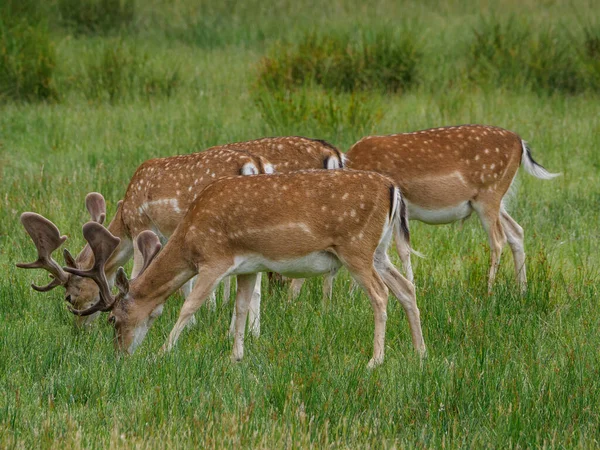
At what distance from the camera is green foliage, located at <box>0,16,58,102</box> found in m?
13.5

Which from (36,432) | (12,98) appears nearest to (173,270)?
Answer: (36,432)

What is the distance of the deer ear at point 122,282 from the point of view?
5891 mm

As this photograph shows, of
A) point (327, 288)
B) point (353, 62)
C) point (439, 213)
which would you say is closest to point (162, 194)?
point (327, 288)

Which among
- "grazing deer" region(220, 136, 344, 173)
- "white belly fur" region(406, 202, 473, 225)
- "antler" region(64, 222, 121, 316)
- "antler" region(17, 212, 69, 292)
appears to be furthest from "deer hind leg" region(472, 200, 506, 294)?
"antler" region(17, 212, 69, 292)

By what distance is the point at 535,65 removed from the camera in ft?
46.3

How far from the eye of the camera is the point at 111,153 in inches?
419

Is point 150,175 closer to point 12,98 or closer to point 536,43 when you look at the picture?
point 12,98

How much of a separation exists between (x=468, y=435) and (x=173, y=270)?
214cm

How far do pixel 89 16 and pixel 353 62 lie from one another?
6.47 meters

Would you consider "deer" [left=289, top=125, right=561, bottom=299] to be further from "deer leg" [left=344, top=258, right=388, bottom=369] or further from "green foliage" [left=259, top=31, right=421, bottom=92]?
"green foliage" [left=259, top=31, right=421, bottom=92]

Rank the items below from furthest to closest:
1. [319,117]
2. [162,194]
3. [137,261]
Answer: [319,117] → [162,194] → [137,261]

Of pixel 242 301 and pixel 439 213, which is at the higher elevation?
pixel 242 301

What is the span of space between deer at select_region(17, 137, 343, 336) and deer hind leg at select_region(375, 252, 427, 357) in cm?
84

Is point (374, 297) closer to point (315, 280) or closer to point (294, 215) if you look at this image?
point (294, 215)
